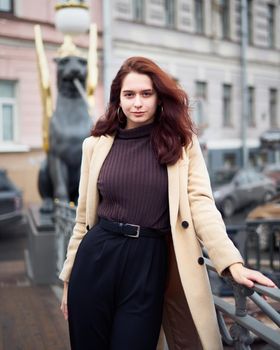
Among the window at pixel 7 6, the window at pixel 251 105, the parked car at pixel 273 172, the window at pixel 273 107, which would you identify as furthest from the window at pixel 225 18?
the window at pixel 7 6

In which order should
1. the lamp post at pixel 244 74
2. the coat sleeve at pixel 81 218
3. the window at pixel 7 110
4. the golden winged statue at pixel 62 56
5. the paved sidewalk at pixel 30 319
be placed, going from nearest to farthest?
the coat sleeve at pixel 81 218 → the paved sidewalk at pixel 30 319 → the golden winged statue at pixel 62 56 → the window at pixel 7 110 → the lamp post at pixel 244 74

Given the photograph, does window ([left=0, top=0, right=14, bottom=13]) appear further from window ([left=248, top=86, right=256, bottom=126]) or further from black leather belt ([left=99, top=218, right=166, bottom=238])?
black leather belt ([left=99, top=218, right=166, bottom=238])

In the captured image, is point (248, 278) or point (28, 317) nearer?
point (248, 278)

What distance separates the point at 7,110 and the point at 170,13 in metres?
7.95

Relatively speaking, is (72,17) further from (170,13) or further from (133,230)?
(170,13)

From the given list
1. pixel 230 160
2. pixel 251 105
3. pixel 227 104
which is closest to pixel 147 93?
pixel 230 160

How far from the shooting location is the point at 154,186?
223 centimetres

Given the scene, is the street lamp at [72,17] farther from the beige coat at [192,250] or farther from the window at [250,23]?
the window at [250,23]

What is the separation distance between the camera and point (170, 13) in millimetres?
20609

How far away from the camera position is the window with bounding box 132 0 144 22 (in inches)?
757

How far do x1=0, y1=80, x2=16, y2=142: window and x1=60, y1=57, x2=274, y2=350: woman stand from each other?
1399 centimetres

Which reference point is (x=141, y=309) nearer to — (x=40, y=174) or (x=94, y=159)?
(x=94, y=159)

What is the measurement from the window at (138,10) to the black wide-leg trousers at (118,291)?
1782 centimetres

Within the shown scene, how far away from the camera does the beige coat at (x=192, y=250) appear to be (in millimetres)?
2158
